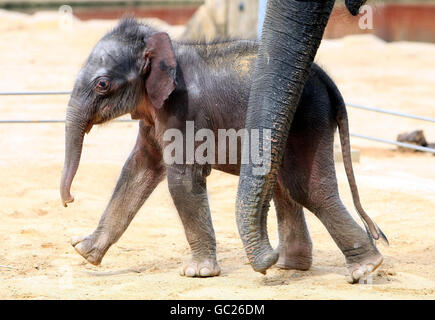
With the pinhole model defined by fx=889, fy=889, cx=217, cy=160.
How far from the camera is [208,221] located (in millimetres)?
5973

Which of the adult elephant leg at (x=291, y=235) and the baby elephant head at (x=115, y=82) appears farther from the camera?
the adult elephant leg at (x=291, y=235)

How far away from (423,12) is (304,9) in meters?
18.2

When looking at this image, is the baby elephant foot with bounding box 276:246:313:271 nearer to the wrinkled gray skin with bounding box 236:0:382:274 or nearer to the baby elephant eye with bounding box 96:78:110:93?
the wrinkled gray skin with bounding box 236:0:382:274

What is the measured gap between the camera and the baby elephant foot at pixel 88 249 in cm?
628

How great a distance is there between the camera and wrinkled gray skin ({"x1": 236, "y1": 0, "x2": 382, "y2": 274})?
467 cm

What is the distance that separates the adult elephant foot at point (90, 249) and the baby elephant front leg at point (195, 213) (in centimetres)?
71

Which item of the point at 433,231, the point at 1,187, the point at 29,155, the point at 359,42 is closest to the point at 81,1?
the point at 359,42

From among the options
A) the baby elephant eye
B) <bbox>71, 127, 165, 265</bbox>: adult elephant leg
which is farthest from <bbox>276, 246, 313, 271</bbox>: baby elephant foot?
the baby elephant eye

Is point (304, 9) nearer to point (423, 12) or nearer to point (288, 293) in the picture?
point (288, 293)

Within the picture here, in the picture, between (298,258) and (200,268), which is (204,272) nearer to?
(200,268)

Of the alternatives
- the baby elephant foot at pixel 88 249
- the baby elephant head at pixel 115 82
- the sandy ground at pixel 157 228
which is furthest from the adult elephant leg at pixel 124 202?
the baby elephant head at pixel 115 82

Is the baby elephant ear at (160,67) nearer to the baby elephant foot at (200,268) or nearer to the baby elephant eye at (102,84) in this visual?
the baby elephant eye at (102,84)

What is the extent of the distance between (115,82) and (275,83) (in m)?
1.50

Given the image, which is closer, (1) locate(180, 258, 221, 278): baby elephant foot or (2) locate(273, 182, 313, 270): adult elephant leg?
(1) locate(180, 258, 221, 278): baby elephant foot
